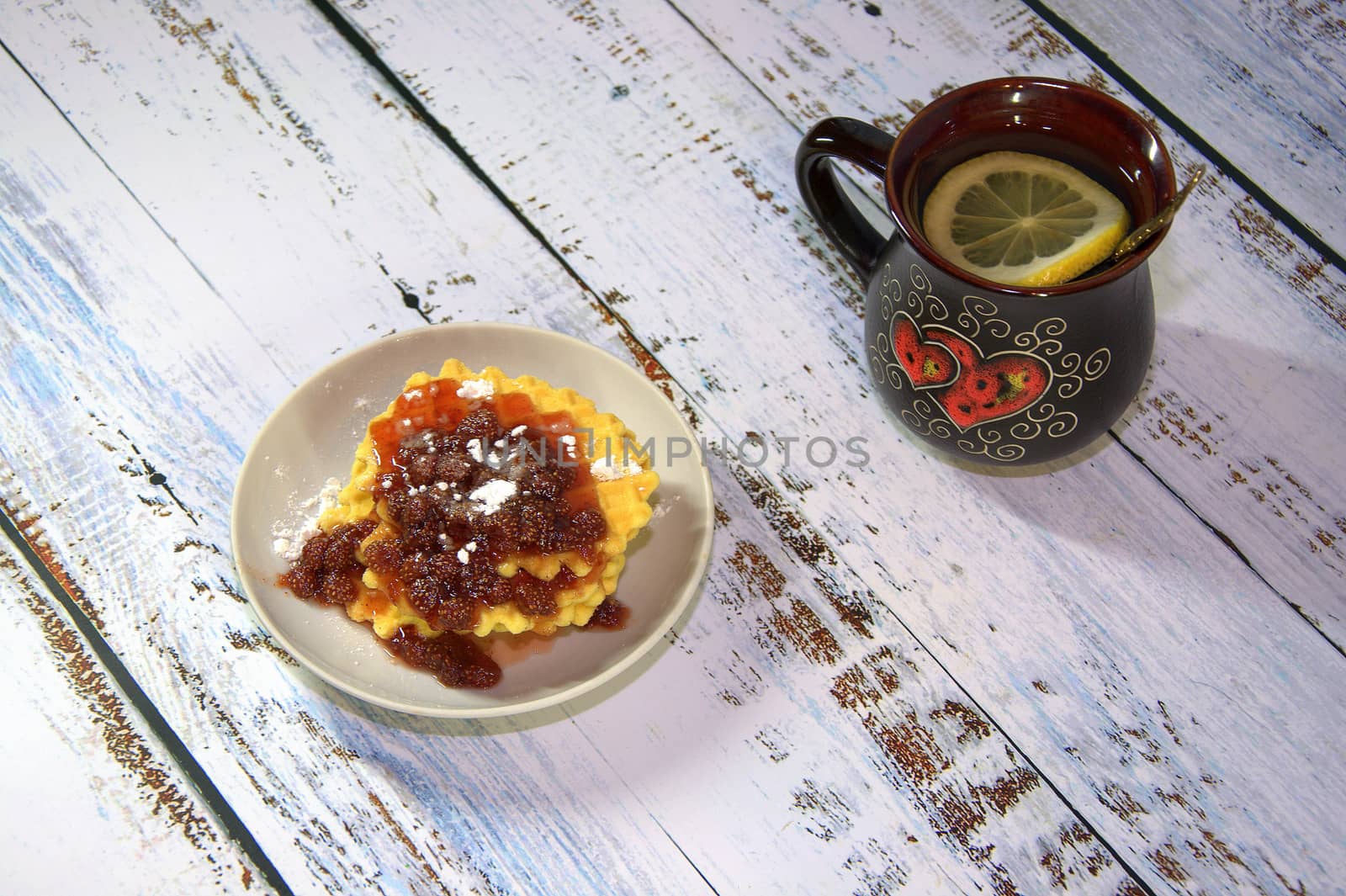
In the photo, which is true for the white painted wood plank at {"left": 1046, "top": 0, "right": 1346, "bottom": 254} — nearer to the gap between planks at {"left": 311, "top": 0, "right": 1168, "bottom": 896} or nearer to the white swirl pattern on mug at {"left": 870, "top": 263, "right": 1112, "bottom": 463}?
the gap between planks at {"left": 311, "top": 0, "right": 1168, "bottom": 896}

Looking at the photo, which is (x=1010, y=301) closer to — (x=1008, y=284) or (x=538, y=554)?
(x=1008, y=284)

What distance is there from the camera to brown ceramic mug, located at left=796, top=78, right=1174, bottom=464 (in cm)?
95

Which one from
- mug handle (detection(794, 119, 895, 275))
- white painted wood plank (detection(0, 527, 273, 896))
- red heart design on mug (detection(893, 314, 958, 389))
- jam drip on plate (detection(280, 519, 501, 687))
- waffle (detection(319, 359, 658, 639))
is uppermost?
mug handle (detection(794, 119, 895, 275))

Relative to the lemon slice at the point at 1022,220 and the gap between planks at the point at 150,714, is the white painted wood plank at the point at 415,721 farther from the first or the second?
the lemon slice at the point at 1022,220

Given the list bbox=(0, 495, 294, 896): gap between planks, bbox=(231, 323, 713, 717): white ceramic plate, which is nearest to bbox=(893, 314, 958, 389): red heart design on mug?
bbox=(231, 323, 713, 717): white ceramic plate

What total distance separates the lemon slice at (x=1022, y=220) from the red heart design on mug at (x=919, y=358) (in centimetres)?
7

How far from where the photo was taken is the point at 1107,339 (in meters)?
0.97

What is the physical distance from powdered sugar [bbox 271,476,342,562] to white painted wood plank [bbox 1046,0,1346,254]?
42.8 inches

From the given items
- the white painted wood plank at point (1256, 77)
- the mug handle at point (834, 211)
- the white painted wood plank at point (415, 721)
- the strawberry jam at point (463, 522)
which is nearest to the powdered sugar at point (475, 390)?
the strawberry jam at point (463, 522)

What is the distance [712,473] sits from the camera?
4.00ft

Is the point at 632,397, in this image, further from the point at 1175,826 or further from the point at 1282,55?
the point at 1282,55

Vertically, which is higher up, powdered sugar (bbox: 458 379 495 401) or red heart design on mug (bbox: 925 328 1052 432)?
red heart design on mug (bbox: 925 328 1052 432)

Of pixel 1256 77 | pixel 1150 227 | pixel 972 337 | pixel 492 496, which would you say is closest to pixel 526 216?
pixel 492 496

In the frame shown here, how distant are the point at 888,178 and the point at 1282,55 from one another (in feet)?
2.52
